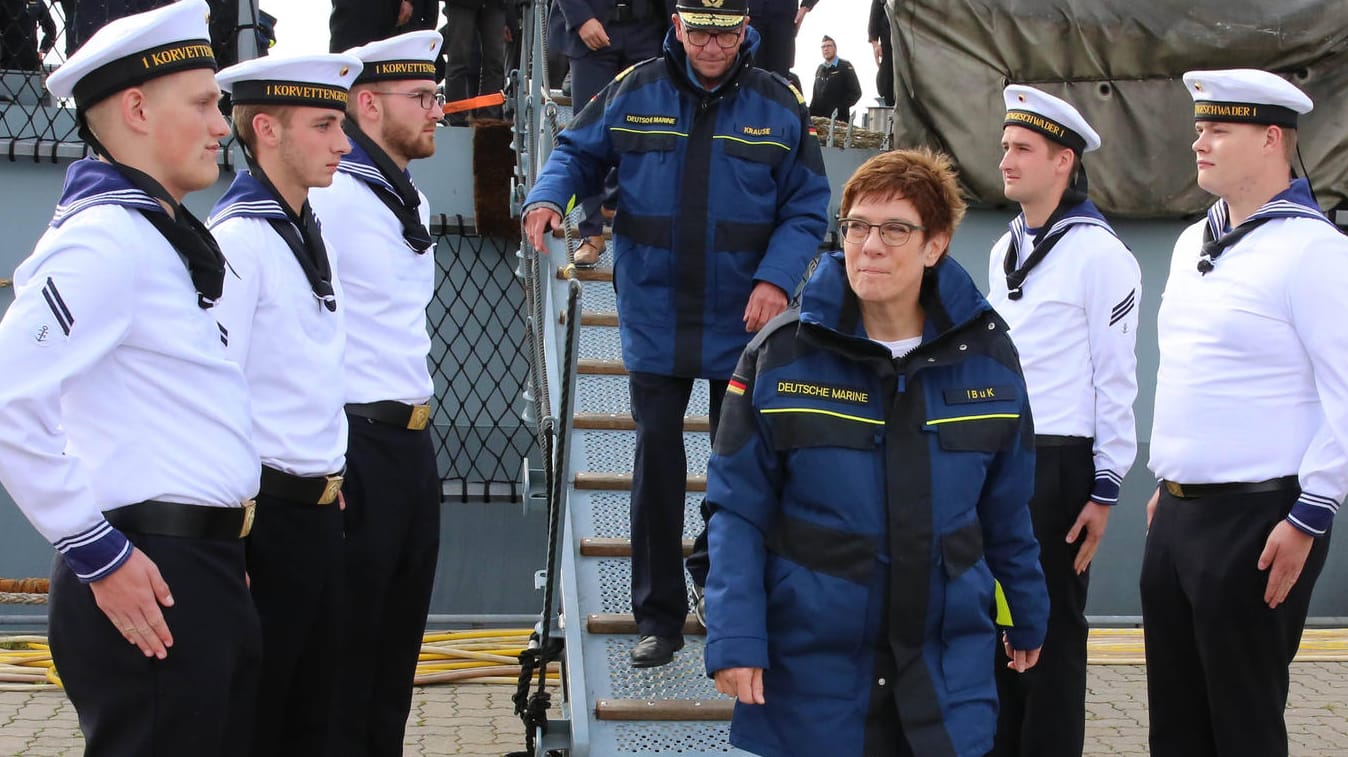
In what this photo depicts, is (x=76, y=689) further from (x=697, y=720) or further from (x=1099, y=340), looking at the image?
(x=1099, y=340)

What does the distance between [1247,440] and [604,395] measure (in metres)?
2.40

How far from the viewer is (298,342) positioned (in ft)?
9.84

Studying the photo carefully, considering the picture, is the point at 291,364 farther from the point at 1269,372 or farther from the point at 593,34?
the point at 593,34

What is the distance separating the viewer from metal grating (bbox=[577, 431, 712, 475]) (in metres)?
4.84

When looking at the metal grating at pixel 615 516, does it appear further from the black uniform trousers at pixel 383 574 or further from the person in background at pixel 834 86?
the person in background at pixel 834 86

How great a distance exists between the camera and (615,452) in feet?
16.1

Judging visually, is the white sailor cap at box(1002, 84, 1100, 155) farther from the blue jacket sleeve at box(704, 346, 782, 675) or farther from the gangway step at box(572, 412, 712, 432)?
the gangway step at box(572, 412, 712, 432)

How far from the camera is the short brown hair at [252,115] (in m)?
3.17

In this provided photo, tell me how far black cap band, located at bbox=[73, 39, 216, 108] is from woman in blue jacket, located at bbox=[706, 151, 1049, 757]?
1109 millimetres

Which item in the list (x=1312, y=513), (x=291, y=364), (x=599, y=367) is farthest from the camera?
(x=599, y=367)

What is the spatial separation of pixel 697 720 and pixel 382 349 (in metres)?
1.25

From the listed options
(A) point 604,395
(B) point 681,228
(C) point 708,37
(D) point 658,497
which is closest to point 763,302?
(B) point 681,228

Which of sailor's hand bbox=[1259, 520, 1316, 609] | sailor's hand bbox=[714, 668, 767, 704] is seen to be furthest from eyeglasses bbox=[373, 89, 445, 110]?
sailor's hand bbox=[1259, 520, 1316, 609]

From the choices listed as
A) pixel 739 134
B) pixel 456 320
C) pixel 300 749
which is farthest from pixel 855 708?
pixel 456 320
